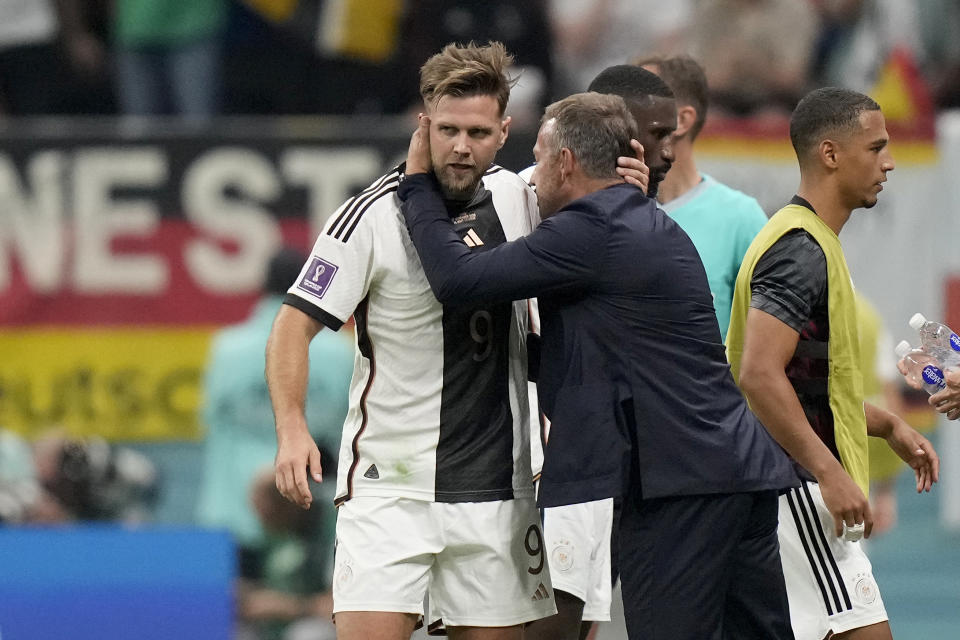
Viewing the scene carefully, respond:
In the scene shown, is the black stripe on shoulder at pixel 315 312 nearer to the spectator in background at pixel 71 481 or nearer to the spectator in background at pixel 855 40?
the spectator in background at pixel 71 481

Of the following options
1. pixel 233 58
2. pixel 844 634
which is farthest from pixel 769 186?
pixel 844 634

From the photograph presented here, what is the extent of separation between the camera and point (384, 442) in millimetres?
4203

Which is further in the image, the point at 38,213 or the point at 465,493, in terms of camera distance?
the point at 38,213

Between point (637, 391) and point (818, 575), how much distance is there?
94 cm

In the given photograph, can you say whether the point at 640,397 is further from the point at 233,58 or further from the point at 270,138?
the point at 233,58

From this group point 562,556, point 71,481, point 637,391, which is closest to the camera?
point 637,391

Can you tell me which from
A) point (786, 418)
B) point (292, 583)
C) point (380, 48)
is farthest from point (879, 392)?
point (380, 48)

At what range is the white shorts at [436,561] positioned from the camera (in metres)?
4.10

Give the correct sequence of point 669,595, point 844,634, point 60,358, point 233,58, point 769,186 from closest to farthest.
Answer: point 669,595
point 844,634
point 60,358
point 769,186
point 233,58

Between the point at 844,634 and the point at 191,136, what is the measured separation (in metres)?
5.02

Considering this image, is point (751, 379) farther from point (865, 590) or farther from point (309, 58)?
point (309, 58)

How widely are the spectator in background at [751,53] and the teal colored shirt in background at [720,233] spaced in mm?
4955

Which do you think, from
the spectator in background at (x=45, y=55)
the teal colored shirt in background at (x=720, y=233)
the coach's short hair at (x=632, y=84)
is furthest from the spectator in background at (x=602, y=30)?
the coach's short hair at (x=632, y=84)

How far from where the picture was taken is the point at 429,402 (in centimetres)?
419
